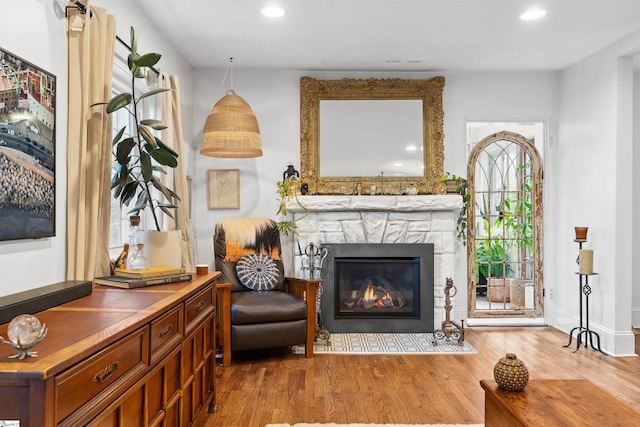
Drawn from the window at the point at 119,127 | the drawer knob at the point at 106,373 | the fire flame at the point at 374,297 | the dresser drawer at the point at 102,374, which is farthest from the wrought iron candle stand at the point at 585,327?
the drawer knob at the point at 106,373

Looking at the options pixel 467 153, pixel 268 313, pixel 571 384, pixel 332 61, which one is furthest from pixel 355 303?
pixel 571 384

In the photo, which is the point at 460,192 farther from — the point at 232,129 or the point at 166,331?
the point at 166,331

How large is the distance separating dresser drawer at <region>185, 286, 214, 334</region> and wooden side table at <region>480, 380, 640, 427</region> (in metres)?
1.38

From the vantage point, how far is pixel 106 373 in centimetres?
138

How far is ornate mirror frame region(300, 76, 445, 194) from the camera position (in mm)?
4871

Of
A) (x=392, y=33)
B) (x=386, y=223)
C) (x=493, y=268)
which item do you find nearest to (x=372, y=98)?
(x=392, y=33)

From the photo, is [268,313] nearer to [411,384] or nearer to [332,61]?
[411,384]

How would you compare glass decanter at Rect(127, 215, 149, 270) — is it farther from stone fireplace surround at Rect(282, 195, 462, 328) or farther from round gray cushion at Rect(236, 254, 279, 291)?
stone fireplace surround at Rect(282, 195, 462, 328)

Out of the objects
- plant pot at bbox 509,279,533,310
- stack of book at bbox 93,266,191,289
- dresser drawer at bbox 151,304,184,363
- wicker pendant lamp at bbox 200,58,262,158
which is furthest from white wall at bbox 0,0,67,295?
plant pot at bbox 509,279,533,310

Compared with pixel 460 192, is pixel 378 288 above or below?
below

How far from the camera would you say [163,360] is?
187 cm

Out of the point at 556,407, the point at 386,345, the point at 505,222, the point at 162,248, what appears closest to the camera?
the point at 556,407

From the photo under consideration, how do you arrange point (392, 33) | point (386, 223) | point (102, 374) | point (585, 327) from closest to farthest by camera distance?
point (102, 374) < point (392, 33) < point (585, 327) < point (386, 223)

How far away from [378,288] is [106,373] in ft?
12.1
